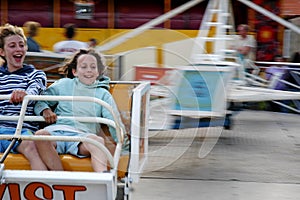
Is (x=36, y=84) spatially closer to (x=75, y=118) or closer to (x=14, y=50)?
(x=14, y=50)

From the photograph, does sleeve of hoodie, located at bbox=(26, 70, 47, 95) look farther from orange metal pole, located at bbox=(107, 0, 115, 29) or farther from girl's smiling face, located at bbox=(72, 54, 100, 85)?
orange metal pole, located at bbox=(107, 0, 115, 29)

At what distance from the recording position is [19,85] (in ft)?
14.8

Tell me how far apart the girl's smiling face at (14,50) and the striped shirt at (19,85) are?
0.22 feet

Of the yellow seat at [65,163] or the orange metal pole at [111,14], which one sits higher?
the orange metal pole at [111,14]

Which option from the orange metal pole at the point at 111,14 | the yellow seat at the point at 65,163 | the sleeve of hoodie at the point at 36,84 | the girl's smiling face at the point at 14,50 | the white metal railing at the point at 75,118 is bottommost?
the yellow seat at the point at 65,163

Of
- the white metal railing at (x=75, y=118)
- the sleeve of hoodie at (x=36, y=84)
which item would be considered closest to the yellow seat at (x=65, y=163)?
the white metal railing at (x=75, y=118)

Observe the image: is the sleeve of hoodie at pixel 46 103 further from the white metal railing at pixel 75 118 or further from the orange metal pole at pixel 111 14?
the orange metal pole at pixel 111 14

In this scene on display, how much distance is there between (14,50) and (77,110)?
0.64 meters

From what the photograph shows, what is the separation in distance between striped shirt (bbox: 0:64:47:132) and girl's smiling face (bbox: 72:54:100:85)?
1.01 ft

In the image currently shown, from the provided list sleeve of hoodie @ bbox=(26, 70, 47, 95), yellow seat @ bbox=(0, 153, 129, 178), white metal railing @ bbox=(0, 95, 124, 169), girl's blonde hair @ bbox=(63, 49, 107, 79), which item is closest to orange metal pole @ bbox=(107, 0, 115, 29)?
girl's blonde hair @ bbox=(63, 49, 107, 79)

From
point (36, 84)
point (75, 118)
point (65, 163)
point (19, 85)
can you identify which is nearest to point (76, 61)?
point (36, 84)

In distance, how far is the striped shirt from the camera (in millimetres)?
4398

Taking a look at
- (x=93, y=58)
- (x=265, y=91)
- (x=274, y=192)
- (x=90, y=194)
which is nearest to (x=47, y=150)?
(x=90, y=194)

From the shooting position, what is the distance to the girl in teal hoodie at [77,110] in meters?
4.00
